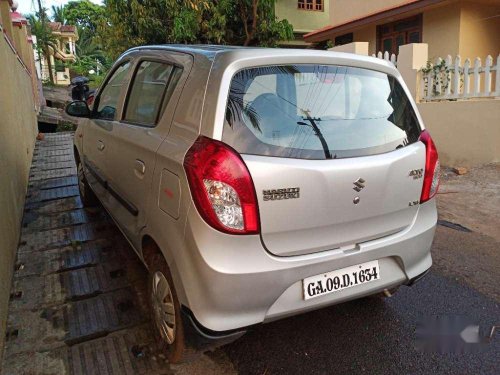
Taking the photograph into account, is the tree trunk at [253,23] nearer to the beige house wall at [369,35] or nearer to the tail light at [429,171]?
the beige house wall at [369,35]

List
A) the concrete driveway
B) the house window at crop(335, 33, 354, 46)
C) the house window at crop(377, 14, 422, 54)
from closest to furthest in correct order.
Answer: the concrete driveway → the house window at crop(377, 14, 422, 54) → the house window at crop(335, 33, 354, 46)

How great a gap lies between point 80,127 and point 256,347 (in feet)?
10.6

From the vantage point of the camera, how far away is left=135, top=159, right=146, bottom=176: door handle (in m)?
2.60

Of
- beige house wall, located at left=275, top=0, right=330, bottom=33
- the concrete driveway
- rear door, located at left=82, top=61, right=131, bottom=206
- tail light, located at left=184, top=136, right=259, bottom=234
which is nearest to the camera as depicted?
tail light, located at left=184, top=136, right=259, bottom=234

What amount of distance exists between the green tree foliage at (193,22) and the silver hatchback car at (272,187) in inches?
445

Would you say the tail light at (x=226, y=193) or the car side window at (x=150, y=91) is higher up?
the car side window at (x=150, y=91)

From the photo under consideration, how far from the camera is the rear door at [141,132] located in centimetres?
251

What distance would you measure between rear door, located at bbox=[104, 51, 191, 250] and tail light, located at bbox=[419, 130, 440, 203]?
1.46 meters

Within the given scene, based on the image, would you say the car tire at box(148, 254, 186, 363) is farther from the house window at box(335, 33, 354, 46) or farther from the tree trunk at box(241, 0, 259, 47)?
the house window at box(335, 33, 354, 46)

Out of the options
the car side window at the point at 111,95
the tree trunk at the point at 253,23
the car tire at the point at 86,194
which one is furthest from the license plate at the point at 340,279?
the tree trunk at the point at 253,23

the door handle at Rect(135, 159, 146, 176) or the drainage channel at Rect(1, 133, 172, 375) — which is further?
the door handle at Rect(135, 159, 146, 176)

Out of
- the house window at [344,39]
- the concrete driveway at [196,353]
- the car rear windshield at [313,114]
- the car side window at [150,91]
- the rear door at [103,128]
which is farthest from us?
the house window at [344,39]

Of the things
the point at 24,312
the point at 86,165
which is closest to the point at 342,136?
the point at 24,312

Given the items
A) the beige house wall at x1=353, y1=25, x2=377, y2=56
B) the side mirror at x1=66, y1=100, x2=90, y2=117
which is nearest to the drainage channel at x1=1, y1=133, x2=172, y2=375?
the side mirror at x1=66, y1=100, x2=90, y2=117
